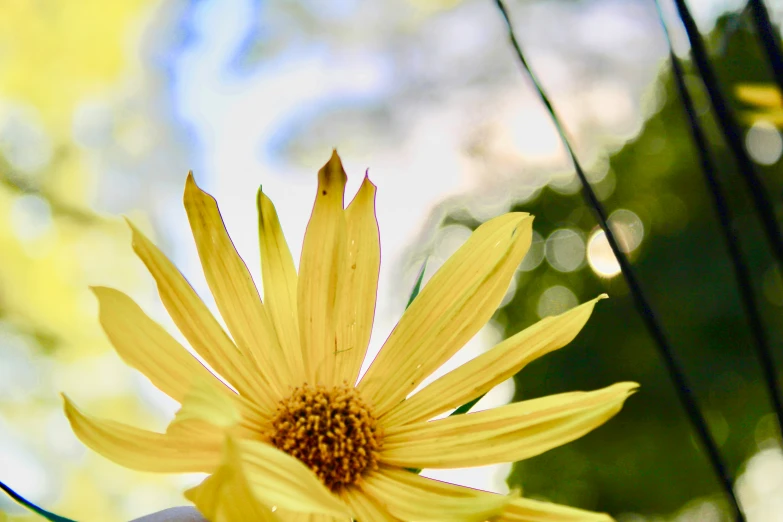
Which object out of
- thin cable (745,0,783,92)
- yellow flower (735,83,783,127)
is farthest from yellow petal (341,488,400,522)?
yellow flower (735,83,783,127)

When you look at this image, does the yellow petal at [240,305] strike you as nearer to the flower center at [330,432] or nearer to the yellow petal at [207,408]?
the flower center at [330,432]

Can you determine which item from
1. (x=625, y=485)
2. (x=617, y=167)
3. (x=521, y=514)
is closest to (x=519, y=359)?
(x=521, y=514)

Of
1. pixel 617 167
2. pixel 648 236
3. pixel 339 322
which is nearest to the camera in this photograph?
pixel 339 322

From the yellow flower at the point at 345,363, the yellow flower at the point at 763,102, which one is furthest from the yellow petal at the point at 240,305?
the yellow flower at the point at 763,102

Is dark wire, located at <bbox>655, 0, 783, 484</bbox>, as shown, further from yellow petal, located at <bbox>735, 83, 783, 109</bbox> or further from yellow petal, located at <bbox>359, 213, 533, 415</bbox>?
yellow petal, located at <bbox>735, 83, 783, 109</bbox>

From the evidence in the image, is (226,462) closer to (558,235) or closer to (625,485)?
(625,485)

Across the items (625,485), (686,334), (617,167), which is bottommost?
(625,485)

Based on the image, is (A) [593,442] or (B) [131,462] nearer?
(B) [131,462]
